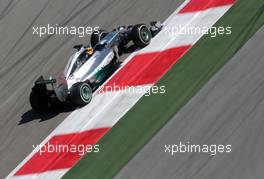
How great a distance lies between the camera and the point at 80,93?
14.9 meters

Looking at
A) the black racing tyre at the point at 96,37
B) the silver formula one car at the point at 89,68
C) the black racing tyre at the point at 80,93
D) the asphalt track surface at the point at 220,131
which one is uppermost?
the black racing tyre at the point at 96,37

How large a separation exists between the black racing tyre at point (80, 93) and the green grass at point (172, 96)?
1.05 meters

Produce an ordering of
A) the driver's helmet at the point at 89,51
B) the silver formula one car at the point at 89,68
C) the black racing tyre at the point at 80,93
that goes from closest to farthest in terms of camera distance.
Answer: the black racing tyre at the point at 80,93 → the silver formula one car at the point at 89,68 → the driver's helmet at the point at 89,51

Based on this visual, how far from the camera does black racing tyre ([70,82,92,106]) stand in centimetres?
1484

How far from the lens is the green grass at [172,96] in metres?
13.4

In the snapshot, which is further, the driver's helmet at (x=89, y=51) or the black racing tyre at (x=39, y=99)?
the driver's helmet at (x=89, y=51)

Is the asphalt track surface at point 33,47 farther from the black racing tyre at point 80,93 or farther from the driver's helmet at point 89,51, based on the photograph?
the driver's helmet at point 89,51

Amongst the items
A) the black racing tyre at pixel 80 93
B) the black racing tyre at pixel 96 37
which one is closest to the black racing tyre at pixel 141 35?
the black racing tyre at pixel 96 37

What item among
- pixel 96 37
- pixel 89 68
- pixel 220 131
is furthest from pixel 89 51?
pixel 220 131

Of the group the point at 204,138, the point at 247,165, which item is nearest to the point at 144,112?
the point at 204,138

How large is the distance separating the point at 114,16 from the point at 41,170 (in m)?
5.25

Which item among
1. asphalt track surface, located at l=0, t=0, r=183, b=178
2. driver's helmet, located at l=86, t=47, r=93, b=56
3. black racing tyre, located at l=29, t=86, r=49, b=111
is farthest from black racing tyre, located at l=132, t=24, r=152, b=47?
black racing tyre, located at l=29, t=86, r=49, b=111

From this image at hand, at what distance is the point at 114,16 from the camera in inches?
706

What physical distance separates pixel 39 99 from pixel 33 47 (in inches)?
114
